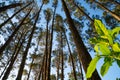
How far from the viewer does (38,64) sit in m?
25.8

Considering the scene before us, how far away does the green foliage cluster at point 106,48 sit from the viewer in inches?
20.8

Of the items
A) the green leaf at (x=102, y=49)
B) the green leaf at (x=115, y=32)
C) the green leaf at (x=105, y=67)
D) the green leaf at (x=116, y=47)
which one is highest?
the green leaf at (x=115, y=32)

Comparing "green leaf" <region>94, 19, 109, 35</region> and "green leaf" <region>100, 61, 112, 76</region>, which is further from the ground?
"green leaf" <region>94, 19, 109, 35</region>

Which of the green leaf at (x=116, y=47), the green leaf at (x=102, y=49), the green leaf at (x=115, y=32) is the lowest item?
the green leaf at (x=102, y=49)

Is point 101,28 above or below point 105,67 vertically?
above

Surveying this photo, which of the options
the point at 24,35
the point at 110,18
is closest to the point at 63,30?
the point at 24,35

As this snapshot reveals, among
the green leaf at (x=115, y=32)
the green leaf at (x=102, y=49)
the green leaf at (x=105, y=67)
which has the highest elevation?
the green leaf at (x=115, y=32)

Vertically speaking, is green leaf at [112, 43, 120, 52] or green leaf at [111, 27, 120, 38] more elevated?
green leaf at [111, 27, 120, 38]

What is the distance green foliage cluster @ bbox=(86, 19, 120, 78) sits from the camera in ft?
1.73

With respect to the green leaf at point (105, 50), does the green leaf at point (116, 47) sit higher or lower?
higher

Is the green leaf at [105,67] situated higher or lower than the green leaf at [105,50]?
lower

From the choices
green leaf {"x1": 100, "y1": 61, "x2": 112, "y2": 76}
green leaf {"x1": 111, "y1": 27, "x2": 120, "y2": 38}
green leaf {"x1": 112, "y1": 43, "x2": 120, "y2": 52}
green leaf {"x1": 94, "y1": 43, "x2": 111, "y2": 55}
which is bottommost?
green leaf {"x1": 100, "y1": 61, "x2": 112, "y2": 76}

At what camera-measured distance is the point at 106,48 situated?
0.54m

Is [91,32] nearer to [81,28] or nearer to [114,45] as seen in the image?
[81,28]
